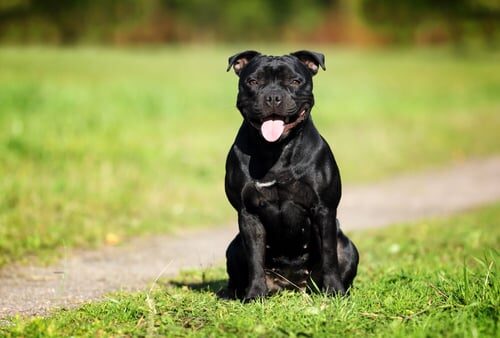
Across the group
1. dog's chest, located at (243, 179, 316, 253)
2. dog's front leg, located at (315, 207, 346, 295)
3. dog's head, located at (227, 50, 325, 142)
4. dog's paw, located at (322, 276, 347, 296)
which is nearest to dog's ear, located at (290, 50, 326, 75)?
dog's head, located at (227, 50, 325, 142)

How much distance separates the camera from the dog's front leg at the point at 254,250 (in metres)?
5.66

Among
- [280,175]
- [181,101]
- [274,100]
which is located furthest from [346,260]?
[181,101]

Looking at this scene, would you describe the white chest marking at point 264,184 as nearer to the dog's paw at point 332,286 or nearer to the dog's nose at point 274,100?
the dog's nose at point 274,100

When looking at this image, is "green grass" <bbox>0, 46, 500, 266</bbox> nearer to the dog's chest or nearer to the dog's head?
the dog's chest

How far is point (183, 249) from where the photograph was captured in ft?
31.2

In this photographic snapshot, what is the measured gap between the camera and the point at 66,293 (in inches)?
265

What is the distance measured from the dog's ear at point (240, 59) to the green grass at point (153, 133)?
8.85 ft

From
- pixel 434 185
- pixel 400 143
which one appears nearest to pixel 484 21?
pixel 400 143

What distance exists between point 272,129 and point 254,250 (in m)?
0.83

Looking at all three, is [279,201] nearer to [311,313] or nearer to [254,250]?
[254,250]

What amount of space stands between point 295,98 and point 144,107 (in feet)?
44.5

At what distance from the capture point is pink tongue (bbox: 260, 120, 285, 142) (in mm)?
5574

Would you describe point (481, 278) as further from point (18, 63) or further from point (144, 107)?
point (18, 63)

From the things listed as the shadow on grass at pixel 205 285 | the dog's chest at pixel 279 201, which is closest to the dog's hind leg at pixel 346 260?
the dog's chest at pixel 279 201
